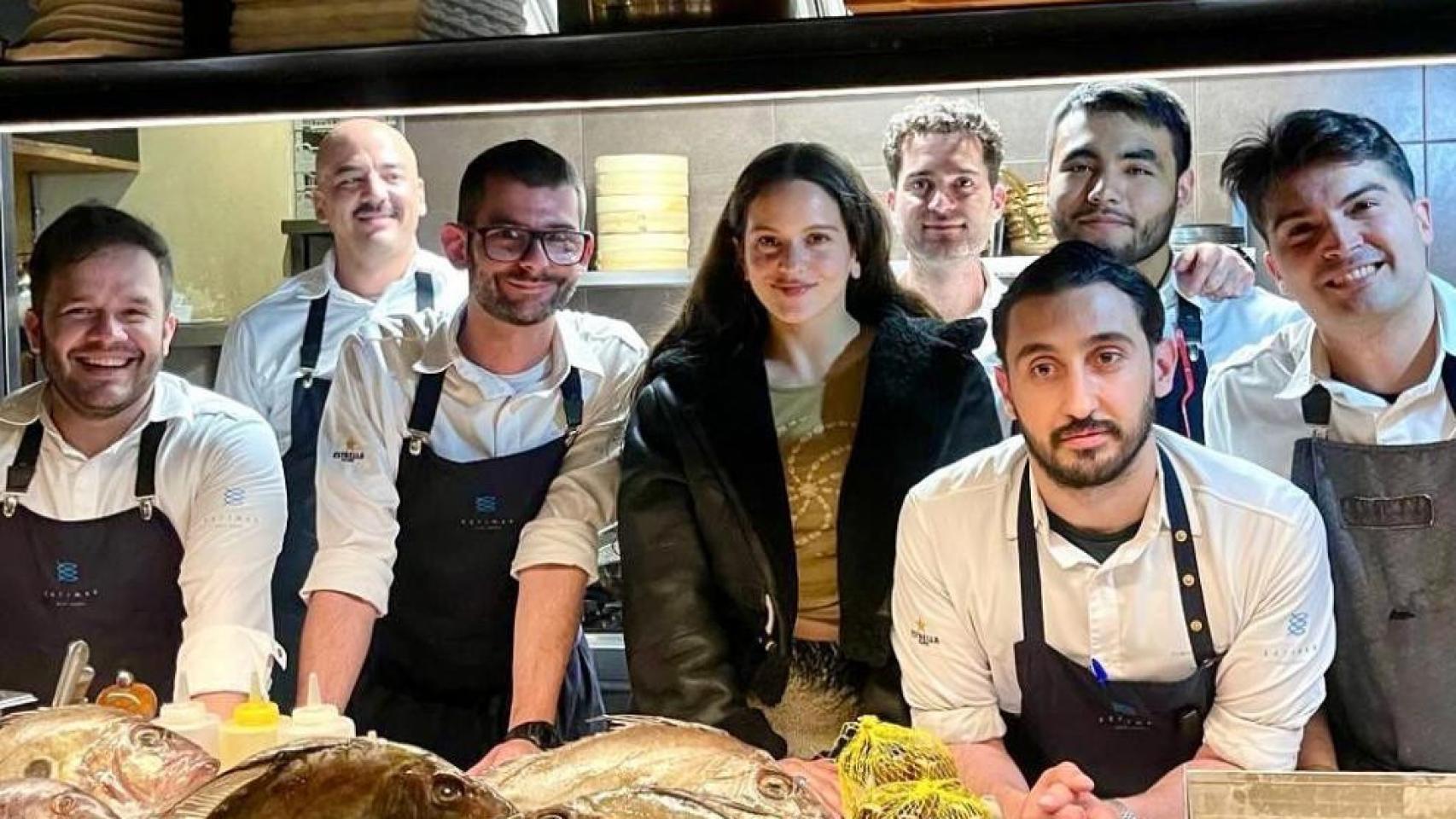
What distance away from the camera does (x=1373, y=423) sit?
87.7 inches

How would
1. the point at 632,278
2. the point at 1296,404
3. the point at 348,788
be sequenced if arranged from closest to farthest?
the point at 348,788
the point at 1296,404
the point at 632,278

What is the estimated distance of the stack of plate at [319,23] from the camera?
2.03 meters

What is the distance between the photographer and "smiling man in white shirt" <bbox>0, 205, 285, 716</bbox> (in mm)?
2557

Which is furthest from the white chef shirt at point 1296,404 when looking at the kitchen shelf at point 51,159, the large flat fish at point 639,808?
the kitchen shelf at point 51,159

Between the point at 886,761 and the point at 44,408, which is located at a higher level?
the point at 44,408

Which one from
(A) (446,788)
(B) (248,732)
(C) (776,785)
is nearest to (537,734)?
(B) (248,732)

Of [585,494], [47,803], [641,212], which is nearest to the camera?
[47,803]

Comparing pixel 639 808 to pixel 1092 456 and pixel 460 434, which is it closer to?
pixel 1092 456

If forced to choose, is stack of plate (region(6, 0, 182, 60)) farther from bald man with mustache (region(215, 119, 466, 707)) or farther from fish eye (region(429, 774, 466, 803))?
fish eye (region(429, 774, 466, 803))

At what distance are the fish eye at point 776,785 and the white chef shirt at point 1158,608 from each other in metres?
0.91

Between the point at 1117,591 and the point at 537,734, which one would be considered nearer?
the point at 1117,591

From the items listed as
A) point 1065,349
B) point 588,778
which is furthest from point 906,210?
point 588,778

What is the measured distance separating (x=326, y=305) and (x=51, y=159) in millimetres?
621

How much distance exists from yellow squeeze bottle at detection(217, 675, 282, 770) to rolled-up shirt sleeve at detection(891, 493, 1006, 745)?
3.02 ft
